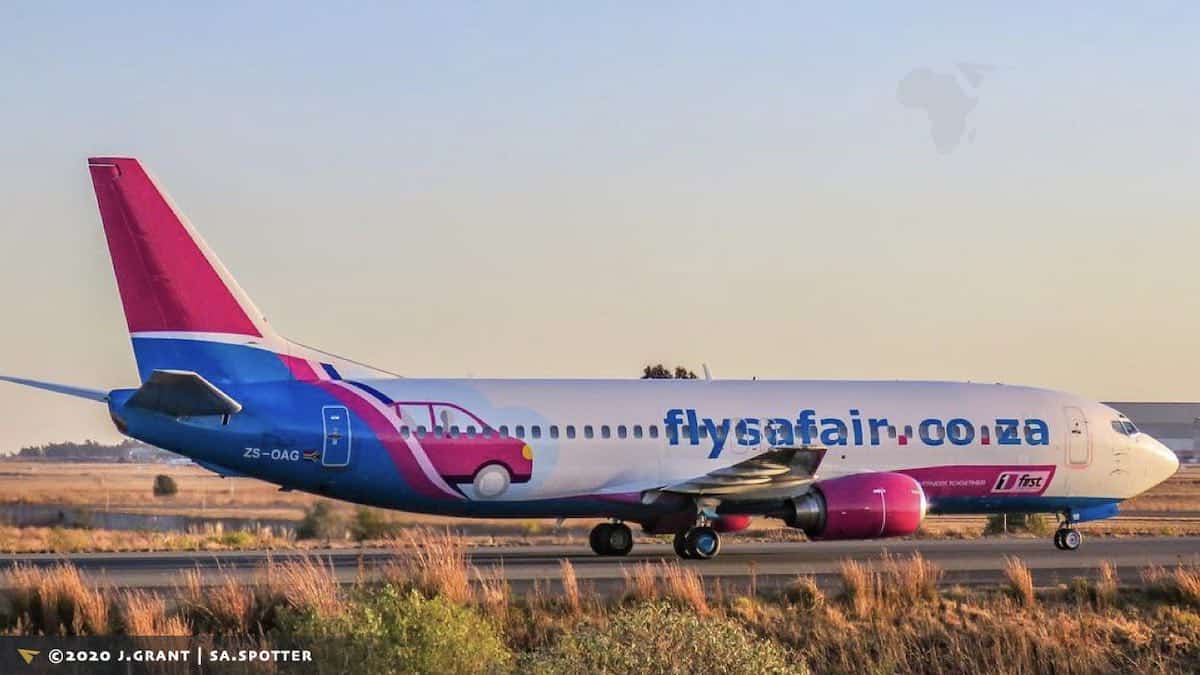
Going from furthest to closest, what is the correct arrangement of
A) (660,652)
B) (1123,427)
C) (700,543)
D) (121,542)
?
(121,542), (1123,427), (700,543), (660,652)

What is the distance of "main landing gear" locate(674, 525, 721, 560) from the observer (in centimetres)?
2889

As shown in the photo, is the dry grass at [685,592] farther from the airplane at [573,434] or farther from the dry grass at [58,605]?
the airplane at [573,434]

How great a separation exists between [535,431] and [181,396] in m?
6.16

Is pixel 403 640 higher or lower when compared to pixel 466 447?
lower

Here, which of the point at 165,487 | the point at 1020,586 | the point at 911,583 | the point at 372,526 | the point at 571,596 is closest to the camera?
the point at 571,596

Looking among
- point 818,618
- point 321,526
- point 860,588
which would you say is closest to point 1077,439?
point 860,588

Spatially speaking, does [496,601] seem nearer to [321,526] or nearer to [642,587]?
[642,587]

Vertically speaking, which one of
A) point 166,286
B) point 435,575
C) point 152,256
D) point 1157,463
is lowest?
point 435,575

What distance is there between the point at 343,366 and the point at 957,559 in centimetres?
1082

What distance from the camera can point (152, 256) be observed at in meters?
26.7

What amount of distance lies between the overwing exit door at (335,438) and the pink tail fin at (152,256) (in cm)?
223

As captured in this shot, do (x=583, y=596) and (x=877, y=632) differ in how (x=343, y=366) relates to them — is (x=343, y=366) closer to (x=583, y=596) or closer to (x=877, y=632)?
(x=583, y=596)

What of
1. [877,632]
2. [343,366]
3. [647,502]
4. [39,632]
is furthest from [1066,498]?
[39,632]

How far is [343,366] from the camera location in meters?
28.9
